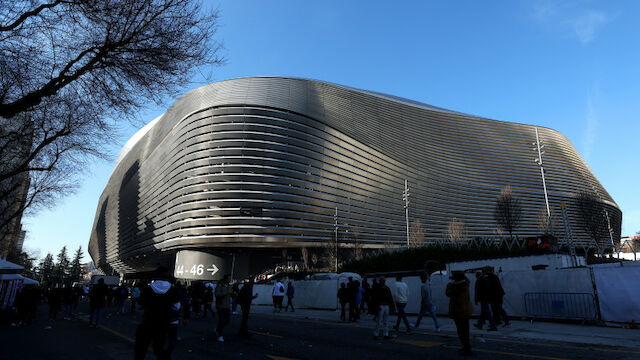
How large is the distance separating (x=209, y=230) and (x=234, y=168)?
37.2 feet

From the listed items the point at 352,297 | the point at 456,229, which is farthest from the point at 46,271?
the point at 352,297

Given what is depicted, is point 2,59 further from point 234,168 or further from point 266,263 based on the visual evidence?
point 266,263

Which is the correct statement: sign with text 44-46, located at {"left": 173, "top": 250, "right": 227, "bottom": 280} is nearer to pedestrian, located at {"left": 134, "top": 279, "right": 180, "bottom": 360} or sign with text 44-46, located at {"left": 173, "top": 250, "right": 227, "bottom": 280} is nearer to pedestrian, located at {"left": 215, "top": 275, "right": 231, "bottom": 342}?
pedestrian, located at {"left": 215, "top": 275, "right": 231, "bottom": 342}

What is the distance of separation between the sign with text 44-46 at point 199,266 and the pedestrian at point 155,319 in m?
57.3

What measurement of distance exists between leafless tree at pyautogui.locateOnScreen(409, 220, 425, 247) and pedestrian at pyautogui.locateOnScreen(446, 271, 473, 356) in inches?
2544

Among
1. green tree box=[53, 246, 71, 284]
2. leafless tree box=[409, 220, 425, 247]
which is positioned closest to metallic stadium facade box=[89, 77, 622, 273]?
leafless tree box=[409, 220, 425, 247]

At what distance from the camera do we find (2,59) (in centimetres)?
675

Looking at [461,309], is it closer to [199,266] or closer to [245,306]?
[245,306]

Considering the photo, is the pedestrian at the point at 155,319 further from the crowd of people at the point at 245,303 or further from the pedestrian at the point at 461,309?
the pedestrian at the point at 461,309

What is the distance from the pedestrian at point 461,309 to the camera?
652cm

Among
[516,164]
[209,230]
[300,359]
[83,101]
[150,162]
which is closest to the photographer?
[300,359]

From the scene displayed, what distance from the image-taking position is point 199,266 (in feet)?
194

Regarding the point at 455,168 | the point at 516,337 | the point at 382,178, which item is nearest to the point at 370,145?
the point at 382,178

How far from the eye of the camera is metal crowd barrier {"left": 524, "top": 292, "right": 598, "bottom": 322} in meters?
11.3
